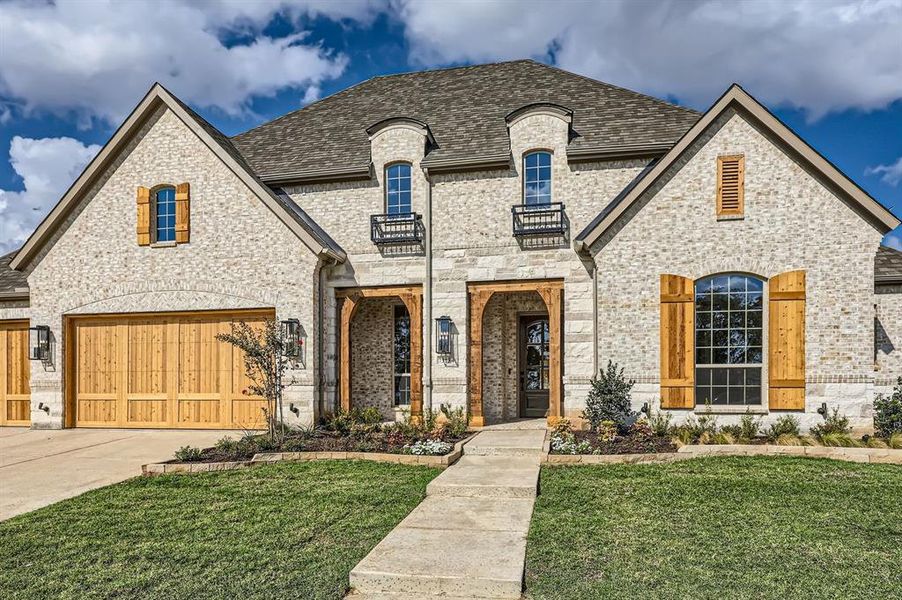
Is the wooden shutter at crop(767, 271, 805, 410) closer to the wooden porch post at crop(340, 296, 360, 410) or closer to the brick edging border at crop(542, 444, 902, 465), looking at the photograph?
the brick edging border at crop(542, 444, 902, 465)

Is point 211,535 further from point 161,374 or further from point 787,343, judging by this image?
point 787,343

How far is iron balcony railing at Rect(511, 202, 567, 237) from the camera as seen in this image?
13031 millimetres

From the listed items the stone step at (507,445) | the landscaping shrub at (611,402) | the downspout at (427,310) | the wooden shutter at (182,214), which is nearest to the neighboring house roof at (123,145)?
the wooden shutter at (182,214)

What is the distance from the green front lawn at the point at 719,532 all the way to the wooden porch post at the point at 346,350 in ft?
20.6

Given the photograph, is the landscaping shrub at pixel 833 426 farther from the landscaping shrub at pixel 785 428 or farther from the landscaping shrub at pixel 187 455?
the landscaping shrub at pixel 187 455

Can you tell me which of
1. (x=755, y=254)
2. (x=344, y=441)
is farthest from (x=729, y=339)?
(x=344, y=441)

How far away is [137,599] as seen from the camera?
4703 mm

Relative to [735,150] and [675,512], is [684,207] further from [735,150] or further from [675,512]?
[675,512]

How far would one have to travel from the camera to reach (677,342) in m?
11.6

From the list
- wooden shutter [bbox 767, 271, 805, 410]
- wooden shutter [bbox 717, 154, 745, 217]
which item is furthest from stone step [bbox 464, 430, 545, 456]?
wooden shutter [bbox 717, 154, 745, 217]

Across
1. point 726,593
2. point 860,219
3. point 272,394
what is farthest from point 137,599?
point 860,219

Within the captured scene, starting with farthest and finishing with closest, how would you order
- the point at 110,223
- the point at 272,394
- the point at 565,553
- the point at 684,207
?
the point at 110,223, the point at 684,207, the point at 272,394, the point at 565,553

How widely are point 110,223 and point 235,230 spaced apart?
3.20 m

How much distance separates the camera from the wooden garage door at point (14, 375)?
14.8 metres
